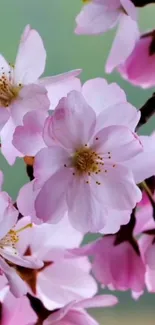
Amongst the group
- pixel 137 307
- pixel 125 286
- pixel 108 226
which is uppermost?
pixel 108 226

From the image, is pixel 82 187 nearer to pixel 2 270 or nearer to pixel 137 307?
pixel 2 270

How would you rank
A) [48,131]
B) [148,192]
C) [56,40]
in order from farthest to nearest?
[56,40] < [148,192] < [48,131]

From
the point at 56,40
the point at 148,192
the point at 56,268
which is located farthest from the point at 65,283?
the point at 56,40

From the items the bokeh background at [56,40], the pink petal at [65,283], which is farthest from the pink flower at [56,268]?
the bokeh background at [56,40]

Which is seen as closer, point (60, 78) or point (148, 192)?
point (60, 78)

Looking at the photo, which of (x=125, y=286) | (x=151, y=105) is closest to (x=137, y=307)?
(x=125, y=286)

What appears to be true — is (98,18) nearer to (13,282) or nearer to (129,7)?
(129,7)
